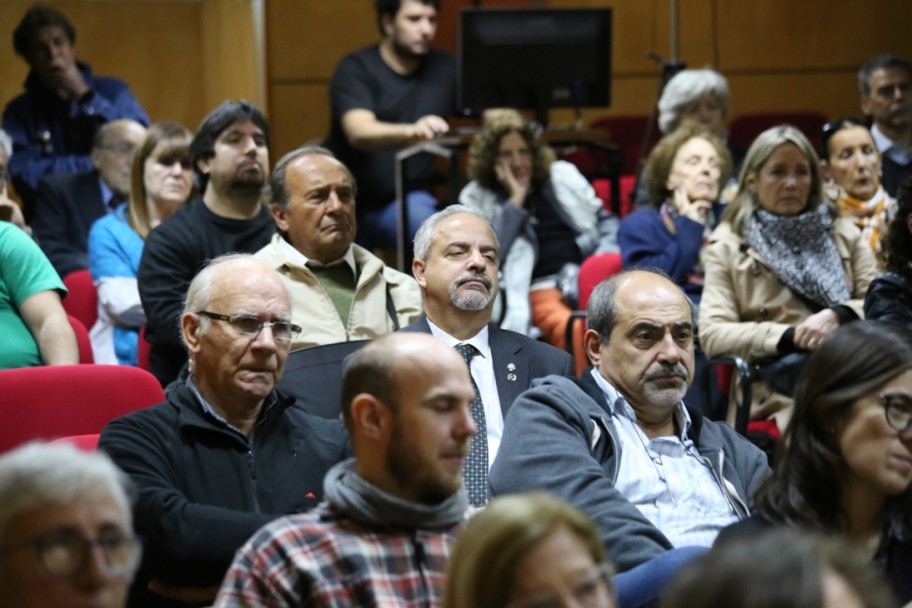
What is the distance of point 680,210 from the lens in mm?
4453

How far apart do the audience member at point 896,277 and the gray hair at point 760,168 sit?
19.9 inches

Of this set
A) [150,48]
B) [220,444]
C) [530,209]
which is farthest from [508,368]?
[150,48]

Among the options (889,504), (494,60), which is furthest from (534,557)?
(494,60)

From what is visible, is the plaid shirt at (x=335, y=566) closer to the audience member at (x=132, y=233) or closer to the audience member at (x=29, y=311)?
the audience member at (x=29, y=311)

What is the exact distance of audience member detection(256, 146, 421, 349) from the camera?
3361 mm

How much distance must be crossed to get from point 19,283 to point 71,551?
181 cm

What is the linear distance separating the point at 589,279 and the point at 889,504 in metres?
2.08

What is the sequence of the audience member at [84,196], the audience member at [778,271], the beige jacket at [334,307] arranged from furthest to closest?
1. the audience member at [84,196]
2. the audience member at [778,271]
3. the beige jacket at [334,307]

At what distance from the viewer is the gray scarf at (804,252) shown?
152 inches

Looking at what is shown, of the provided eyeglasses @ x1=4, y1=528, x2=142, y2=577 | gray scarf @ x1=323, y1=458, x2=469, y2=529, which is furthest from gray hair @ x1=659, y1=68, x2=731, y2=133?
eyeglasses @ x1=4, y1=528, x2=142, y2=577

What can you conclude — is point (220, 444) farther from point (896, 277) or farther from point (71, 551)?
point (896, 277)

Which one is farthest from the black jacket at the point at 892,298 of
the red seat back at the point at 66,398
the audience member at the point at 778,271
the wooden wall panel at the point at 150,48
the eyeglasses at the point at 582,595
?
the wooden wall panel at the point at 150,48

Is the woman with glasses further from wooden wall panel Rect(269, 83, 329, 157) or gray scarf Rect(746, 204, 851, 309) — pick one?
wooden wall panel Rect(269, 83, 329, 157)

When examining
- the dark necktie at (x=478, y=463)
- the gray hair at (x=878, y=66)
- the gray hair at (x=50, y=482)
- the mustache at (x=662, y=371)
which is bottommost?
the dark necktie at (x=478, y=463)
